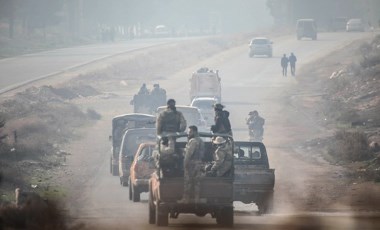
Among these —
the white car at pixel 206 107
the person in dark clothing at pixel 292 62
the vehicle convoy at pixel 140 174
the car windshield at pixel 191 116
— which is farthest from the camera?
the person in dark clothing at pixel 292 62

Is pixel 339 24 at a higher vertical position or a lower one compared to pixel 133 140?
higher

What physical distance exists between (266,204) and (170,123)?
136 inches

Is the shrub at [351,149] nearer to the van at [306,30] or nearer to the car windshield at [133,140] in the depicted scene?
the car windshield at [133,140]

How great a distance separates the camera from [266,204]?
25531 millimetres

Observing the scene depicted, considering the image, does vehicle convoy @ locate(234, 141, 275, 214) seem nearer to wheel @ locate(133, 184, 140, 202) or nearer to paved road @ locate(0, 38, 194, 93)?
wheel @ locate(133, 184, 140, 202)

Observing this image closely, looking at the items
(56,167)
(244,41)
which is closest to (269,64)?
(244,41)

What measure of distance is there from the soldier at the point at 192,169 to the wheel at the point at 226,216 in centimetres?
63

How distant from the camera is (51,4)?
405 feet

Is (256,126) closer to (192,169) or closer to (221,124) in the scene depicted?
(221,124)

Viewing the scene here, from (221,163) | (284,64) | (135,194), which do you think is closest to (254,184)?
(135,194)

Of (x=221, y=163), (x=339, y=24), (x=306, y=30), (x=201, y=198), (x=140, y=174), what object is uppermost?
(x=339, y=24)

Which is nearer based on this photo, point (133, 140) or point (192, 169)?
point (192, 169)

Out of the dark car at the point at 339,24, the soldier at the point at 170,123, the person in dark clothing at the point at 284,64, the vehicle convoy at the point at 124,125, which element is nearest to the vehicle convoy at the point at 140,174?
the soldier at the point at 170,123

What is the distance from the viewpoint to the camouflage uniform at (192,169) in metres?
21.0
